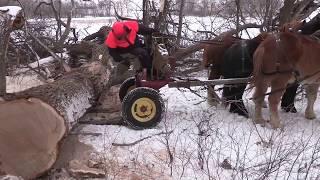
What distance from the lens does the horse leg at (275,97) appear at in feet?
Answer: 21.7

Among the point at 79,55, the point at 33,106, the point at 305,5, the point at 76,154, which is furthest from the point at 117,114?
the point at 305,5

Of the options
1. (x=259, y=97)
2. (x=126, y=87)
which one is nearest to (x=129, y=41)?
(x=126, y=87)

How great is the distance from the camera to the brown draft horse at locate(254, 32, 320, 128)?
653cm

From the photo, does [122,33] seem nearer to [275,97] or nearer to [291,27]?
[275,97]

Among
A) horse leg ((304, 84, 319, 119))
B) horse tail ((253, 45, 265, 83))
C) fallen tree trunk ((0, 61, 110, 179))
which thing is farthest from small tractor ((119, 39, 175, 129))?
horse leg ((304, 84, 319, 119))

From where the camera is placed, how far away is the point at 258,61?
6.61m

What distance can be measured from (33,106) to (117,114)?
220cm

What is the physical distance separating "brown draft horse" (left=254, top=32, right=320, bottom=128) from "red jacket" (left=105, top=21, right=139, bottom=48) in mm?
1837

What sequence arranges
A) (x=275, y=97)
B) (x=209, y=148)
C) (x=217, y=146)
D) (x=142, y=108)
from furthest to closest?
1. (x=275, y=97)
2. (x=142, y=108)
3. (x=217, y=146)
4. (x=209, y=148)

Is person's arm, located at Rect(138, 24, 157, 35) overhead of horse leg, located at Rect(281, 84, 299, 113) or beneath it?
overhead

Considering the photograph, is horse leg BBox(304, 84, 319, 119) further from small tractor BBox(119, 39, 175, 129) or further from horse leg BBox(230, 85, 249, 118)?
small tractor BBox(119, 39, 175, 129)

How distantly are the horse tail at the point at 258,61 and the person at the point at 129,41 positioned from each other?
5.06 ft

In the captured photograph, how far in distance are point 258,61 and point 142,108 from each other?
1.81 m

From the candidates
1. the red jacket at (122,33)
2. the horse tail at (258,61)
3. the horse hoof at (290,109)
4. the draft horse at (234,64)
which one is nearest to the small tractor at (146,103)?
the red jacket at (122,33)
